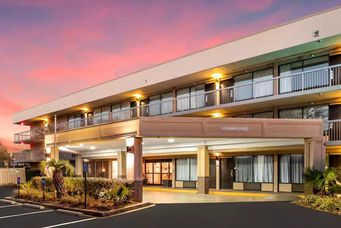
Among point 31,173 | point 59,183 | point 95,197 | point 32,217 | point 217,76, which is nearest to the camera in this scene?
point 32,217

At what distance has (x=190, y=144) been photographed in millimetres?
28672

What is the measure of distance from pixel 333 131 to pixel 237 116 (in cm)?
763

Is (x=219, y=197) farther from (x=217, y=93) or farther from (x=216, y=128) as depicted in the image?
(x=217, y=93)

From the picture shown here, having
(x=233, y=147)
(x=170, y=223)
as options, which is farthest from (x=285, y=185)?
(x=170, y=223)

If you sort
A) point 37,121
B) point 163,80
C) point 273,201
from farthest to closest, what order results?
1. point 37,121
2. point 163,80
3. point 273,201

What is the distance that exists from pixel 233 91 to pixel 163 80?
567cm

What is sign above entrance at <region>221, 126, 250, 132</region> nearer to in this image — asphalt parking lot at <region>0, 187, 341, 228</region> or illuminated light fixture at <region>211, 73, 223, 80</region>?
asphalt parking lot at <region>0, 187, 341, 228</region>

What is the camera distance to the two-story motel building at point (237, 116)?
847 inches

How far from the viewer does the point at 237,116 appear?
29750 millimetres

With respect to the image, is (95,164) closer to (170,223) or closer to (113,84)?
(113,84)

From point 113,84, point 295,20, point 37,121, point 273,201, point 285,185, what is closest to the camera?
point 273,201

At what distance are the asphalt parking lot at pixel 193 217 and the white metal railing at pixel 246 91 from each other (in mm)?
8846

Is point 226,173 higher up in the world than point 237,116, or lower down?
lower down

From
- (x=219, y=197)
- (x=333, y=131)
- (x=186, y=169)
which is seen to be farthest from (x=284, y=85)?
(x=186, y=169)
